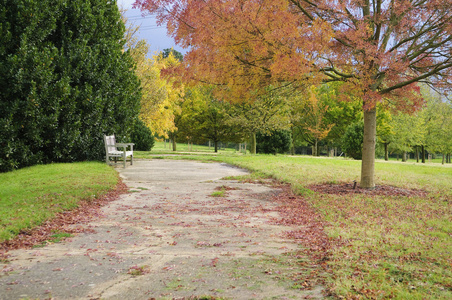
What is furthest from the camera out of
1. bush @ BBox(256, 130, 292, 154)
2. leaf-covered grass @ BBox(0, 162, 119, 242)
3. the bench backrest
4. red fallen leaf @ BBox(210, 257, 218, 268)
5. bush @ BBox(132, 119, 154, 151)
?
bush @ BBox(256, 130, 292, 154)

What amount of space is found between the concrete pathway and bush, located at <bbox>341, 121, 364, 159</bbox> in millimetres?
24888

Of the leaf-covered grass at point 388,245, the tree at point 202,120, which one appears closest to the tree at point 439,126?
the tree at point 202,120

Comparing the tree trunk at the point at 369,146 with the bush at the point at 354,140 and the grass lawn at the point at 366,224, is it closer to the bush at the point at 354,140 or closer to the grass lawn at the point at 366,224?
the grass lawn at the point at 366,224

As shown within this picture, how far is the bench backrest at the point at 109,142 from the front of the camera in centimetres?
1461

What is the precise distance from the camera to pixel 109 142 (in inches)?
594

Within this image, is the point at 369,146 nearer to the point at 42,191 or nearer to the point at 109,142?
the point at 42,191

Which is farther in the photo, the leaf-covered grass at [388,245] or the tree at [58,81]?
the tree at [58,81]

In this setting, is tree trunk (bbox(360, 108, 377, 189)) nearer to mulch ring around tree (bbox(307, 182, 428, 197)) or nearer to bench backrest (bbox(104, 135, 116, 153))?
mulch ring around tree (bbox(307, 182, 428, 197))

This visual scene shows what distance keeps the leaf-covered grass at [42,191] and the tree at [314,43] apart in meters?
3.67

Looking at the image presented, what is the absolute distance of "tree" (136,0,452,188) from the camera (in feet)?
23.9

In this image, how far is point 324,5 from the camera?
859 centimetres

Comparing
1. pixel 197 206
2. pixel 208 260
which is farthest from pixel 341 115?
pixel 208 260

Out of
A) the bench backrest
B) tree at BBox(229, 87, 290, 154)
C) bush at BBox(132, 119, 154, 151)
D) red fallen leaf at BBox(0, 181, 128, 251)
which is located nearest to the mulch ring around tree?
red fallen leaf at BBox(0, 181, 128, 251)

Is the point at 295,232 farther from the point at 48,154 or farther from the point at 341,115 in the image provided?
the point at 341,115
